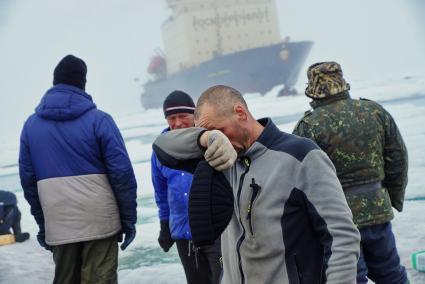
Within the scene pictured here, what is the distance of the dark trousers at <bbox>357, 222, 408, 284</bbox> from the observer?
2.08 metres

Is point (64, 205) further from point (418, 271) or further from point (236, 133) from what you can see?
point (418, 271)

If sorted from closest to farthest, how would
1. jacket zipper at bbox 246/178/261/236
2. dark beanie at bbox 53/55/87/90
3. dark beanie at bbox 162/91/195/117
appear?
jacket zipper at bbox 246/178/261/236
dark beanie at bbox 53/55/87/90
dark beanie at bbox 162/91/195/117

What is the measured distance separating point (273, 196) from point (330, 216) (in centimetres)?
15

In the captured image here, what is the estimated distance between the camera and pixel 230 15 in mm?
40031

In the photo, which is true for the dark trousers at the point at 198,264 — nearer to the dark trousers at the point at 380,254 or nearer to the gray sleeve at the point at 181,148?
the dark trousers at the point at 380,254

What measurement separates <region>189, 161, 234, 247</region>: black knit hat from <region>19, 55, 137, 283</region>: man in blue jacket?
1.24m

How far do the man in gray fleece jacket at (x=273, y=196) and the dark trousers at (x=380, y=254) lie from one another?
2.89 feet

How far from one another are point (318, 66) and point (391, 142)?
1.52 ft

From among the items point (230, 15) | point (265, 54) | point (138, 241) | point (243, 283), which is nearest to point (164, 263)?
point (138, 241)

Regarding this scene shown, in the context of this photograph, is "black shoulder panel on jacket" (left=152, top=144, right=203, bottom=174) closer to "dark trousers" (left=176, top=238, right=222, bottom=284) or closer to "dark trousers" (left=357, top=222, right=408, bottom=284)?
"dark trousers" (left=357, top=222, right=408, bottom=284)

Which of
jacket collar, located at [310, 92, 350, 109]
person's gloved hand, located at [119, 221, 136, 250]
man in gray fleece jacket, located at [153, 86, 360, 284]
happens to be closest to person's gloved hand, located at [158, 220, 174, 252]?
person's gloved hand, located at [119, 221, 136, 250]

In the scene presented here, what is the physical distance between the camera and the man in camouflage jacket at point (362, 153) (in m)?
2.07

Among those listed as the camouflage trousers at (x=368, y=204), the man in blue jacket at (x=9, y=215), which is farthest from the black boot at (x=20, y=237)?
the camouflage trousers at (x=368, y=204)

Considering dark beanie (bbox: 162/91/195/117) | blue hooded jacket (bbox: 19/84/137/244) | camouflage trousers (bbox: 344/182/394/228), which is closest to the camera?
camouflage trousers (bbox: 344/182/394/228)
